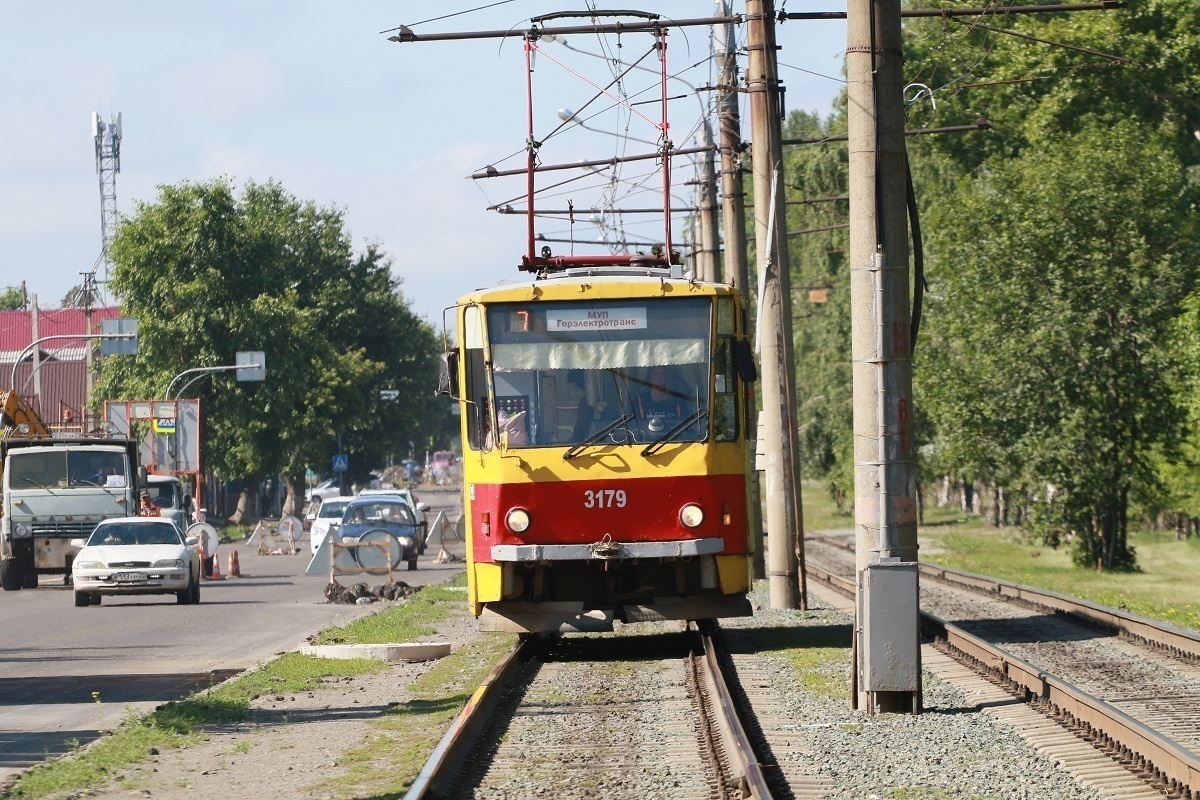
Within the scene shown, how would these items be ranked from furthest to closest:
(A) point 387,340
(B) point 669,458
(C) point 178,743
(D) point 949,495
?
(A) point 387,340
(D) point 949,495
(B) point 669,458
(C) point 178,743

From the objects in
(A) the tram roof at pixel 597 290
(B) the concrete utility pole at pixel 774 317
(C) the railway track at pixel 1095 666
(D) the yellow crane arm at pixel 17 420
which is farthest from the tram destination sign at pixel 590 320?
(D) the yellow crane arm at pixel 17 420

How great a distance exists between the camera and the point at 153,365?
73812mm

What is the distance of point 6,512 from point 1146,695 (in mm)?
27118

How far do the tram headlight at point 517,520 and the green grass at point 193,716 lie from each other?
2.25m

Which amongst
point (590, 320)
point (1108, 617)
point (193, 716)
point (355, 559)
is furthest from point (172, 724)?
point (355, 559)

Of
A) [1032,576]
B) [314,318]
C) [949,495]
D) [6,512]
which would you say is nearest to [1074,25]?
[1032,576]

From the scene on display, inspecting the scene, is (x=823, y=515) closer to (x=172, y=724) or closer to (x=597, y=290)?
(x=597, y=290)

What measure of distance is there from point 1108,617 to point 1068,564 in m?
24.3

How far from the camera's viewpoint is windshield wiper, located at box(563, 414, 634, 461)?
611 inches

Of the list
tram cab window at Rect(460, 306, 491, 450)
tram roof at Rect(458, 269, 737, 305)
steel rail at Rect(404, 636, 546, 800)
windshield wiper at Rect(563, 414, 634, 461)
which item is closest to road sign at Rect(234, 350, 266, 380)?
tram cab window at Rect(460, 306, 491, 450)

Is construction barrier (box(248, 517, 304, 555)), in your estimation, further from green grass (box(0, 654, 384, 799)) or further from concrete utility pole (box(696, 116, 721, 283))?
green grass (box(0, 654, 384, 799))

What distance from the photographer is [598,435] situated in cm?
1563

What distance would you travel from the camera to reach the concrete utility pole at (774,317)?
21438mm

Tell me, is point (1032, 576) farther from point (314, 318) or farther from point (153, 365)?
point (314, 318)
